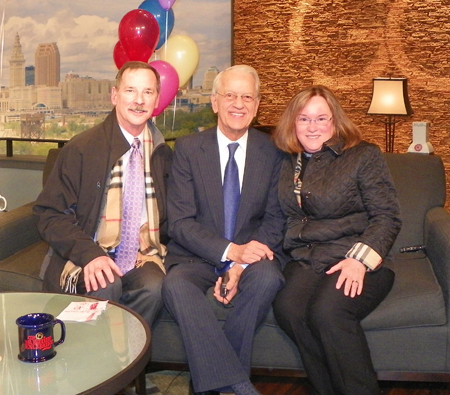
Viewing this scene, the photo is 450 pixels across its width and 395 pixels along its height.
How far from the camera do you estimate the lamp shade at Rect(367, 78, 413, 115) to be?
4832mm

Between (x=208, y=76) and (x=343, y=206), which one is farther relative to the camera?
(x=208, y=76)

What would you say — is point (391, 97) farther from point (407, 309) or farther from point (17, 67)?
point (17, 67)

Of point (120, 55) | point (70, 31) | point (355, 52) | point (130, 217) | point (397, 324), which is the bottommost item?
point (397, 324)

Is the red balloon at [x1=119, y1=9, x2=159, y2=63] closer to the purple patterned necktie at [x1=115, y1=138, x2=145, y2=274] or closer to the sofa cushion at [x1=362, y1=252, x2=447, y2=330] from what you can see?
the purple patterned necktie at [x1=115, y1=138, x2=145, y2=274]

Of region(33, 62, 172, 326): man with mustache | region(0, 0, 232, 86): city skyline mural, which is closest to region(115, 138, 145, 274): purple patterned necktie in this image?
region(33, 62, 172, 326): man with mustache

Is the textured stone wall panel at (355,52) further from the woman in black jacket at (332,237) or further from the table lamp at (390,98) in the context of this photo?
the woman in black jacket at (332,237)

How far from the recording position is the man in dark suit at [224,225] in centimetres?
234

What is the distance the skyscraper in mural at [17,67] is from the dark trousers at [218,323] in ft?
11.4

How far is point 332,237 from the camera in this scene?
2.44m

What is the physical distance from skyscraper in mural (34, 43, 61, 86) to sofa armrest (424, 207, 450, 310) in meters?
3.46

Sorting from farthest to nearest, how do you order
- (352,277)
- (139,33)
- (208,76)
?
(208,76) < (139,33) < (352,277)

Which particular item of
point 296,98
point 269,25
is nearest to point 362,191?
point 296,98

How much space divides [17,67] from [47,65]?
26cm

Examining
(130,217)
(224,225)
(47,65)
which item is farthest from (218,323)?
(47,65)
